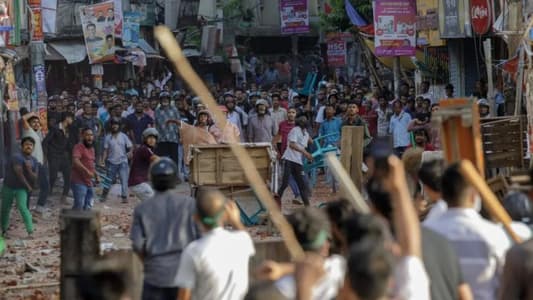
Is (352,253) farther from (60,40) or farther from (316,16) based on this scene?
(316,16)

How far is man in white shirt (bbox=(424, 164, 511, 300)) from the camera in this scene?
633cm

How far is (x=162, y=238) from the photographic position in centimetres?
809

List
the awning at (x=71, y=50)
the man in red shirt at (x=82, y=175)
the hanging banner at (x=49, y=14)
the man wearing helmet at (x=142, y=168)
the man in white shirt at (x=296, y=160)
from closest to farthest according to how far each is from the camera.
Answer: the man wearing helmet at (x=142, y=168)
the man in red shirt at (x=82, y=175)
the man in white shirt at (x=296, y=160)
the hanging banner at (x=49, y=14)
the awning at (x=71, y=50)

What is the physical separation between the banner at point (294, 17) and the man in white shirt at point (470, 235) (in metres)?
42.3

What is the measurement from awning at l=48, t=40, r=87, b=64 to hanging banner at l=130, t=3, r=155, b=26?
240 inches

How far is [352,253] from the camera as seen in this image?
15.5 ft

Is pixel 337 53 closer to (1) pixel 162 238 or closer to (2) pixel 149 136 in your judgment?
(2) pixel 149 136

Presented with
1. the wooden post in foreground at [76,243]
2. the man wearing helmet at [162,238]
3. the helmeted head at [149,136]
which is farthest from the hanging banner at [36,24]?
the man wearing helmet at [162,238]

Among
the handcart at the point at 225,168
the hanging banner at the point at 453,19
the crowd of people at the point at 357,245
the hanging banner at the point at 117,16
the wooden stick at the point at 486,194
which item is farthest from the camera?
the hanging banner at the point at 117,16

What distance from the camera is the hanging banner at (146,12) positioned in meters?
54.1

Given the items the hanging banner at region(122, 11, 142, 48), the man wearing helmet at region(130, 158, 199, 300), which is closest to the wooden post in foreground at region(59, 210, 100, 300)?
the man wearing helmet at region(130, 158, 199, 300)

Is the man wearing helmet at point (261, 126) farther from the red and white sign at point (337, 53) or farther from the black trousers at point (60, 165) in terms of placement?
the red and white sign at point (337, 53)

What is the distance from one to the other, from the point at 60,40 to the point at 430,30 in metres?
23.0

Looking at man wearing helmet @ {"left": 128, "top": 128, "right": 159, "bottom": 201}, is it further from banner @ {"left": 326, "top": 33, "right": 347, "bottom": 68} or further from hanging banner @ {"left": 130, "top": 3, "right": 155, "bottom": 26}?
hanging banner @ {"left": 130, "top": 3, "right": 155, "bottom": 26}
